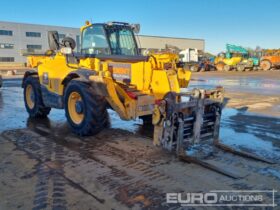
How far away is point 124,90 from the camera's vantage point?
5844mm

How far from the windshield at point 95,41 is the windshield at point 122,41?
5.8 inches

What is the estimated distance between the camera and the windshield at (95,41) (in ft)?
22.0

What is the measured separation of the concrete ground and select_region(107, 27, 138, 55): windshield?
1823 mm

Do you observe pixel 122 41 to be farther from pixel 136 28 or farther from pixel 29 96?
pixel 29 96

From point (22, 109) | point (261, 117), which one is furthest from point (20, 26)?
point (261, 117)

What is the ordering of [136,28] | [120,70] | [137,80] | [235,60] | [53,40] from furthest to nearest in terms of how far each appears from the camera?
1. [235,60]
2. [136,28]
3. [53,40]
4. [120,70]
5. [137,80]

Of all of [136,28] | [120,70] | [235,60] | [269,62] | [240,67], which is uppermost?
[235,60]

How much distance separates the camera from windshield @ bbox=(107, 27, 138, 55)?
267 inches

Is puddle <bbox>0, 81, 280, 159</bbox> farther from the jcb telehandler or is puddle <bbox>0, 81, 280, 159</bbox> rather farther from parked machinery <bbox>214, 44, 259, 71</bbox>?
parked machinery <bbox>214, 44, 259, 71</bbox>

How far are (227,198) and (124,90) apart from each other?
9.72 ft

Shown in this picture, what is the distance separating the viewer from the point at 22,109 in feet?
31.2

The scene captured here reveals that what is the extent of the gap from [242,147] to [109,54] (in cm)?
342

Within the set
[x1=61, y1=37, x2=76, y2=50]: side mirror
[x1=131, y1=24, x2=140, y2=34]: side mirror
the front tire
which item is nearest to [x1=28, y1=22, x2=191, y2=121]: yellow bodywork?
[x1=61, y1=37, x2=76, y2=50]: side mirror

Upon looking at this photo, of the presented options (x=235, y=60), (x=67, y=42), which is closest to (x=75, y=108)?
(x=67, y=42)
